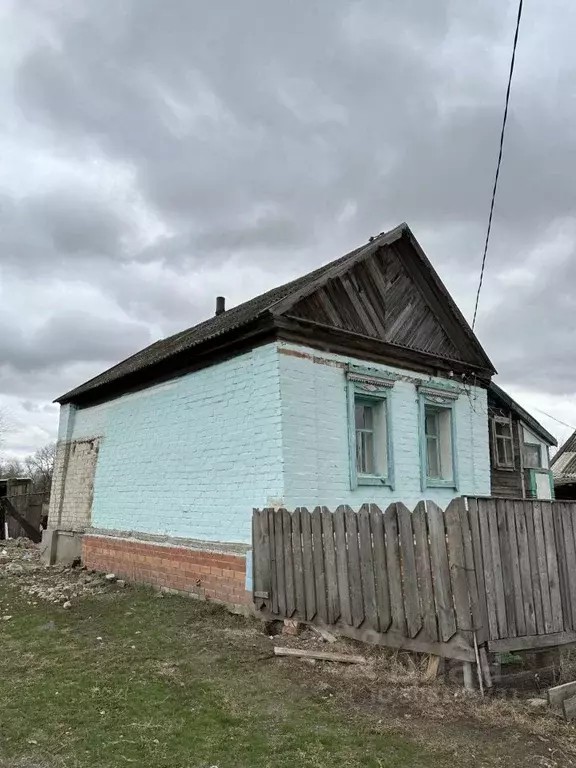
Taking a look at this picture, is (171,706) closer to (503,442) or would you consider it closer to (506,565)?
(506,565)

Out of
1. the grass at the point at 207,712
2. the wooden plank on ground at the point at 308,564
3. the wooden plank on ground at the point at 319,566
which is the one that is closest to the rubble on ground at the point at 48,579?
the grass at the point at 207,712

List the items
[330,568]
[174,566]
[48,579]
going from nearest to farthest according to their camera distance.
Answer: [330,568] < [174,566] < [48,579]

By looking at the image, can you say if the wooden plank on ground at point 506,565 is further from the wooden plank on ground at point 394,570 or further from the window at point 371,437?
the window at point 371,437

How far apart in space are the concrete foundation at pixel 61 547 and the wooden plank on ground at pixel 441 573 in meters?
10.3

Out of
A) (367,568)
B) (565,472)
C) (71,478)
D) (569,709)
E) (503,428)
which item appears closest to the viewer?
(569,709)

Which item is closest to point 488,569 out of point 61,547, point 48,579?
point 48,579

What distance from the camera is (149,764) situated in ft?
13.3

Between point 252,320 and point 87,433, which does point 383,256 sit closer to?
point 252,320

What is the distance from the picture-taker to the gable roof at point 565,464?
20.6m

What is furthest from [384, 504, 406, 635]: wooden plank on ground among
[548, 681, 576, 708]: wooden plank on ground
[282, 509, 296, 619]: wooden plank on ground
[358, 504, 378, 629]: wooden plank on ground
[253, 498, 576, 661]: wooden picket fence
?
[282, 509, 296, 619]: wooden plank on ground

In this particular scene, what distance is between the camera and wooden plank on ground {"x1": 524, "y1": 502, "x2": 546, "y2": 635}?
602 centimetres

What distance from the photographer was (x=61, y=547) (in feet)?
48.0

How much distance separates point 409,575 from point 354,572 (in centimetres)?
87

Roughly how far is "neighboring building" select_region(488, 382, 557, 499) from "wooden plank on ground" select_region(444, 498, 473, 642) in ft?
30.7
